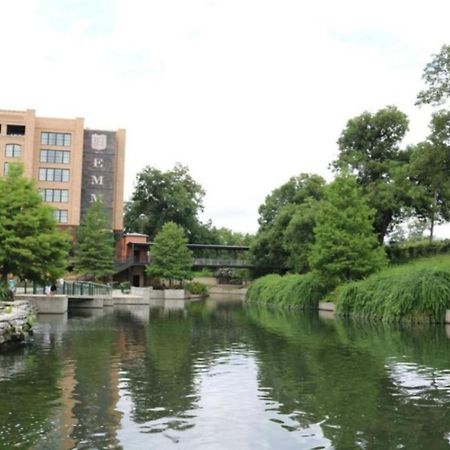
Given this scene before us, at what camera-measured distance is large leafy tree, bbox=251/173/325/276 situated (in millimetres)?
57500

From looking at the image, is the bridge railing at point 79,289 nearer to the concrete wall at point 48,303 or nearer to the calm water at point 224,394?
the concrete wall at point 48,303

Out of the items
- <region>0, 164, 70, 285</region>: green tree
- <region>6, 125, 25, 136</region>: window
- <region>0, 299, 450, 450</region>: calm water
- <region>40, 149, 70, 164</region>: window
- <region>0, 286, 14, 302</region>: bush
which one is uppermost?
<region>6, 125, 25, 136</region>: window

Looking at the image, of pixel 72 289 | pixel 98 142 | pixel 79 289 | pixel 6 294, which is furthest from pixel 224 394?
pixel 98 142

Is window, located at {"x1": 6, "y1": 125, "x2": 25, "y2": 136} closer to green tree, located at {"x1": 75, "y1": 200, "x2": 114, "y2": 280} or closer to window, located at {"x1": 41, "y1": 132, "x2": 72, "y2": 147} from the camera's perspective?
window, located at {"x1": 41, "y1": 132, "x2": 72, "y2": 147}

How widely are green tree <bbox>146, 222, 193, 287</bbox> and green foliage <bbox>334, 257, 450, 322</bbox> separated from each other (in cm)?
3641

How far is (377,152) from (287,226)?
14402mm

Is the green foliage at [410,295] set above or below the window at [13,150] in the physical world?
below

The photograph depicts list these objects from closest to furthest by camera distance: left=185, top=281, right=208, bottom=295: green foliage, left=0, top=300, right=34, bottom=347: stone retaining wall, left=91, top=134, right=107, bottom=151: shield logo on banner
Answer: left=0, top=300, right=34, bottom=347: stone retaining wall → left=185, top=281, right=208, bottom=295: green foliage → left=91, top=134, right=107, bottom=151: shield logo on banner

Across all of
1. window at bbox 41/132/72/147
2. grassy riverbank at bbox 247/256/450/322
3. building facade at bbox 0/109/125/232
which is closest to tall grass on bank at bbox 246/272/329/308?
grassy riverbank at bbox 247/256/450/322

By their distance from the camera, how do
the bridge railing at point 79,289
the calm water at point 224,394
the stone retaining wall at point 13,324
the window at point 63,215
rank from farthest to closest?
the window at point 63,215 < the bridge railing at point 79,289 < the stone retaining wall at point 13,324 < the calm water at point 224,394

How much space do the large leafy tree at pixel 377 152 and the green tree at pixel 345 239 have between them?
8636 millimetres

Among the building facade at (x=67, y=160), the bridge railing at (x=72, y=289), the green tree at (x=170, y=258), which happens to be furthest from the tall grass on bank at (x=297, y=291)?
the building facade at (x=67, y=160)

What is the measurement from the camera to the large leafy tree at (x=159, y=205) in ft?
299

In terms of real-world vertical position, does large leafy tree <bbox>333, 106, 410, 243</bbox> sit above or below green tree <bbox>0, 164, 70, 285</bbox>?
above
